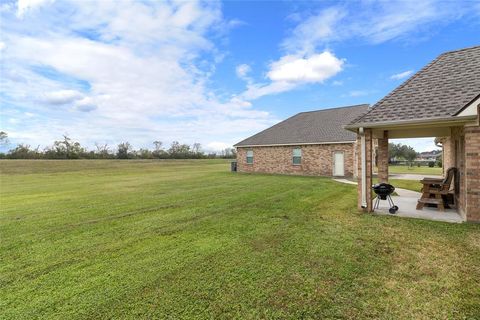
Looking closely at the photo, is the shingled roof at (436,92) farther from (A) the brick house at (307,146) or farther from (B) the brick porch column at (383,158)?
(A) the brick house at (307,146)

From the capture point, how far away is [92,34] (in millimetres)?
12227

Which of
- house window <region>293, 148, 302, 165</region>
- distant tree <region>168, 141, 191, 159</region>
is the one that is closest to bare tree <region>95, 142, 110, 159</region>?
distant tree <region>168, 141, 191, 159</region>

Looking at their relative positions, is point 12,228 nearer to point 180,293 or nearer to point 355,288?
point 180,293

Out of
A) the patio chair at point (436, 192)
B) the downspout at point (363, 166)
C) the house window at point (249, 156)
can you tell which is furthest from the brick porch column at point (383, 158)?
the house window at point (249, 156)

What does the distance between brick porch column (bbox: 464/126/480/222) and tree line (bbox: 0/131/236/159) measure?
46665 mm

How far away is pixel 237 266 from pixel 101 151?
47166 mm

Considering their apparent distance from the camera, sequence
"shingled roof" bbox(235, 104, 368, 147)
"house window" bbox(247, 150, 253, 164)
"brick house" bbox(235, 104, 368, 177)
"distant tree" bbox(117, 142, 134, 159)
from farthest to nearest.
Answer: "distant tree" bbox(117, 142, 134, 159), "house window" bbox(247, 150, 253, 164), "shingled roof" bbox(235, 104, 368, 147), "brick house" bbox(235, 104, 368, 177)

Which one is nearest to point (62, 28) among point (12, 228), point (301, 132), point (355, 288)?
point (12, 228)

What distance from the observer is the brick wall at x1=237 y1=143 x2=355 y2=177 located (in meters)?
18.5

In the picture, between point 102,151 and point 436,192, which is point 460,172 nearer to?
point 436,192

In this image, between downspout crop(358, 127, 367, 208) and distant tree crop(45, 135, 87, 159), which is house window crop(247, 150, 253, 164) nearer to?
downspout crop(358, 127, 367, 208)

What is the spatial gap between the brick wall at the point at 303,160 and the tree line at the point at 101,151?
2894 centimetres

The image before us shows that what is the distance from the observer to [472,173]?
610cm

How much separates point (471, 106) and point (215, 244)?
21.6 feet
